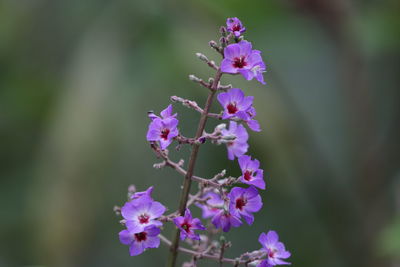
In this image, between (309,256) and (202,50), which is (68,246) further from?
(309,256)

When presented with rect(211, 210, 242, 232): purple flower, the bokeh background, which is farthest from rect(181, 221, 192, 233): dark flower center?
the bokeh background

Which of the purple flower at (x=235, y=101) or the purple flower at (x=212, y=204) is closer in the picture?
the purple flower at (x=235, y=101)

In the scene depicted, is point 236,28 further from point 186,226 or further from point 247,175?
point 186,226

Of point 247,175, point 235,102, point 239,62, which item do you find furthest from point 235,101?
point 247,175

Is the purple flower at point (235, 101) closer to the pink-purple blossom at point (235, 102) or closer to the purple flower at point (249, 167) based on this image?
the pink-purple blossom at point (235, 102)

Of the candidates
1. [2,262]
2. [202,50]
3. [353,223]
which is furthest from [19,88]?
[353,223]

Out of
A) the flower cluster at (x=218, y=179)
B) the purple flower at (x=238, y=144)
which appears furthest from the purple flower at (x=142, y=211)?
the purple flower at (x=238, y=144)
